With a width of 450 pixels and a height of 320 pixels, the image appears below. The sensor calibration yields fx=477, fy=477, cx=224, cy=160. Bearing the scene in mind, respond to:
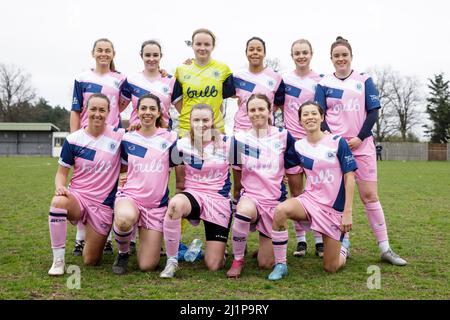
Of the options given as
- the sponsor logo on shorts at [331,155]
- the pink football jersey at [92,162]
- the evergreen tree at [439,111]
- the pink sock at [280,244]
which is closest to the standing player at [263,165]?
the pink sock at [280,244]

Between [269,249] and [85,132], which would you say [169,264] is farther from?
[85,132]

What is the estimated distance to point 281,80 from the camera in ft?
18.5

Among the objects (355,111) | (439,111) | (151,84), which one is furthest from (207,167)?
(439,111)

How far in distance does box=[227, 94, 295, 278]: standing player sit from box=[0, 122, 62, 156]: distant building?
2113 inches

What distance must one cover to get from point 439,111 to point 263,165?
5004 centimetres

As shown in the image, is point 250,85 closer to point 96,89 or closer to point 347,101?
point 347,101

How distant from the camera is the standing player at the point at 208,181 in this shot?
4770 millimetres

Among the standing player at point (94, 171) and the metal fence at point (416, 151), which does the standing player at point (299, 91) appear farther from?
the metal fence at point (416, 151)

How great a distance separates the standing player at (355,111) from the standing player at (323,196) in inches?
20.3

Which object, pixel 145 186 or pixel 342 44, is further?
pixel 342 44

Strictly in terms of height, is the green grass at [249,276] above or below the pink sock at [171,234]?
below

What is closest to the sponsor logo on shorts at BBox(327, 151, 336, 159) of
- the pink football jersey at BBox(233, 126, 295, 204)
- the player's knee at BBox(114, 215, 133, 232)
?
the pink football jersey at BBox(233, 126, 295, 204)

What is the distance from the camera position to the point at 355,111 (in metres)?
5.20
